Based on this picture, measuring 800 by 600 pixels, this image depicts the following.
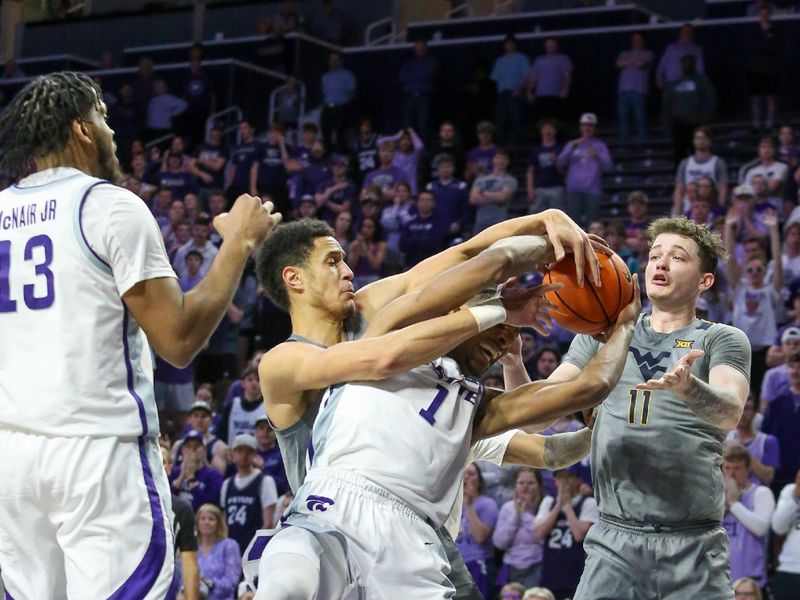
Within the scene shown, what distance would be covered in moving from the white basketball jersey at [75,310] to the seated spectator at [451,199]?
10.8 metres

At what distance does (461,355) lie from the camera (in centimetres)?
463

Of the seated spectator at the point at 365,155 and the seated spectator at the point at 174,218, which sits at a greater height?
the seated spectator at the point at 365,155

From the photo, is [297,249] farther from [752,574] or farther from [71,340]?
[752,574]

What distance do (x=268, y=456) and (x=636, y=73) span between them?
26.5 feet

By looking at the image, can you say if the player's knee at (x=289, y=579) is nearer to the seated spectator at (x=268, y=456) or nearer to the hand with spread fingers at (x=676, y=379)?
the hand with spread fingers at (x=676, y=379)

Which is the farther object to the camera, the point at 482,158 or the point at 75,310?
the point at 482,158

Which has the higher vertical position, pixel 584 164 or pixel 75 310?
pixel 584 164

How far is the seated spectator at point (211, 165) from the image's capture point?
1772 centimetres

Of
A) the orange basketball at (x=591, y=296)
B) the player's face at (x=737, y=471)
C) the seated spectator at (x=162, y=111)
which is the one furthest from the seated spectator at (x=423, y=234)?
the orange basketball at (x=591, y=296)

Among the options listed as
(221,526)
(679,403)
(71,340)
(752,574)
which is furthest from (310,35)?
(71,340)

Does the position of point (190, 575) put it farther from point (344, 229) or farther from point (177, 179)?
point (177, 179)

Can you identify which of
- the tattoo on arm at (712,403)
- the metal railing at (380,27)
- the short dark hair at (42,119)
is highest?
the metal railing at (380,27)

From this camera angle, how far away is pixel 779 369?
34.5 ft

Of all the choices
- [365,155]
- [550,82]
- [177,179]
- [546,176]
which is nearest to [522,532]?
[546,176]
